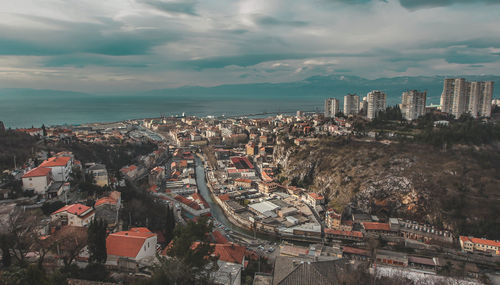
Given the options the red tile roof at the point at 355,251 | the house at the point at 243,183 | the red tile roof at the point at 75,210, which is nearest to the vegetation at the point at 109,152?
the red tile roof at the point at 75,210

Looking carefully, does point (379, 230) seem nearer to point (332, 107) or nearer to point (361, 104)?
point (332, 107)

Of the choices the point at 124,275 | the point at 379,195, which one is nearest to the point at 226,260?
the point at 124,275

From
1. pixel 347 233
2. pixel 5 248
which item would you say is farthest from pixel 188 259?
pixel 347 233

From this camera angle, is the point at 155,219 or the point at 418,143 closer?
the point at 155,219

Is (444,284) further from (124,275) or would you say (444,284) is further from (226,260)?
(124,275)

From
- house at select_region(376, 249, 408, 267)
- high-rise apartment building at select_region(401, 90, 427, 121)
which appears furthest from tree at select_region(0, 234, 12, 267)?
high-rise apartment building at select_region(401, 90, 427, 121)

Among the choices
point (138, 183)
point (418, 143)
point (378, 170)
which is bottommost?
point (138, 183)
